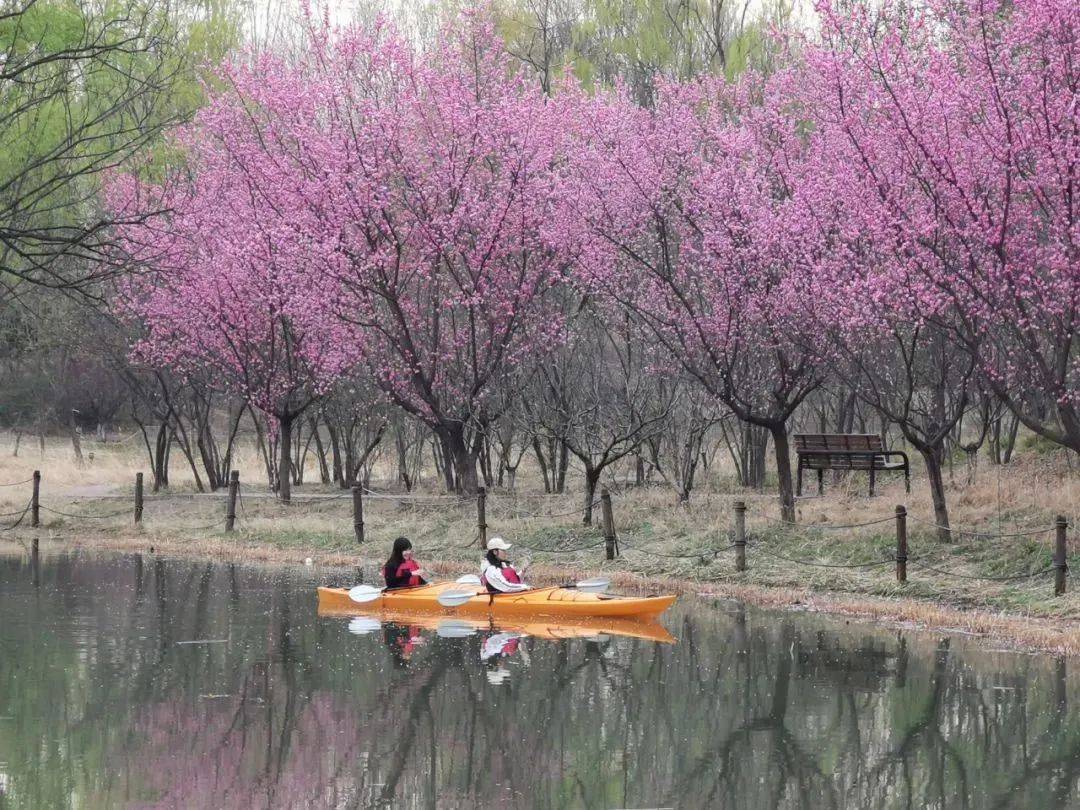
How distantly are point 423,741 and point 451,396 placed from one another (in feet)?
51.7

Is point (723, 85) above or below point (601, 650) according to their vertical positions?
above

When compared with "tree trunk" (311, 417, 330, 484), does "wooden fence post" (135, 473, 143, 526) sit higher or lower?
lower

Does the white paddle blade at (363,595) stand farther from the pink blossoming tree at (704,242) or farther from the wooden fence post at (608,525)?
the pink blossoming tree at (704,242)

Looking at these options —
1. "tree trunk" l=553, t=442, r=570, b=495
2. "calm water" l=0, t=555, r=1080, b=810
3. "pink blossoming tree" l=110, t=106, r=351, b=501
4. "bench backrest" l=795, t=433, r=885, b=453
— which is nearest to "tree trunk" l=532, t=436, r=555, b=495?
"tree trunk" l=553, t=442, r=570, b=495

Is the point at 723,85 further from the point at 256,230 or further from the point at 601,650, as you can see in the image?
the point at 601,650

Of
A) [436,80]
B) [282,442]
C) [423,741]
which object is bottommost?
[423,741]

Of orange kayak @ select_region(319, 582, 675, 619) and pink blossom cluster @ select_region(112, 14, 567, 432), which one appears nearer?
orange kayak @ select_region(319, 582, 675, 619)

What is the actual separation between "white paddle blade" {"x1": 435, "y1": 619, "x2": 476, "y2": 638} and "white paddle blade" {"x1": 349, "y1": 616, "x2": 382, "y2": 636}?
72 centimetres

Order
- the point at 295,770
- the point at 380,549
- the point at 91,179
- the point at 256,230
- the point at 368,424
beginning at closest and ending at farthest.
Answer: the point at 295,770 < the point at 380,549 < the point at 256,230 < the point at 368,424 < the point at 91,179

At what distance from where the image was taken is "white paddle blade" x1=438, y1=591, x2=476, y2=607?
1686cm

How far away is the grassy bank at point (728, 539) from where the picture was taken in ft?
53.3

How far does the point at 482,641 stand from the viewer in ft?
49.7

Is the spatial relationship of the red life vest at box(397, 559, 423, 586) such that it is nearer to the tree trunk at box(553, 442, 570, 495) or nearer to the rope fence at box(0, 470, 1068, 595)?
the rope fence at box(0, 470, 1068, 595)

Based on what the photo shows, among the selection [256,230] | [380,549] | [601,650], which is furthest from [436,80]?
[601,650]
